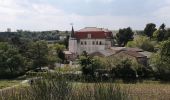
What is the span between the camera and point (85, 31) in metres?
83.0

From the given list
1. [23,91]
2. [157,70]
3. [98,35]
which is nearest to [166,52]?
[157,70]

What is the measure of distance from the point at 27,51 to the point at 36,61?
4.42 m

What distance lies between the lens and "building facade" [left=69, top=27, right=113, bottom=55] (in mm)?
81250

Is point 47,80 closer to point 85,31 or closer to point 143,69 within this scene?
point 143,69

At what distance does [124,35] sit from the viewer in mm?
93750

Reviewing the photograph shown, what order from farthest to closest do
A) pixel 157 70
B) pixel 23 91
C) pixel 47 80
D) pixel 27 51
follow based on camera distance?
1. pixel 27 51
2. pixel 157 70
3. pixel 23 91
4. pixel 47 80

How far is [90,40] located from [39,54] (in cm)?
2898

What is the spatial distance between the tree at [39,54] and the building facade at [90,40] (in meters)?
25.0

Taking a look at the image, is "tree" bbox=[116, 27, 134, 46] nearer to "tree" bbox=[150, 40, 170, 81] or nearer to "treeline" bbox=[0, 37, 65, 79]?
"treeline" bbox=[0, 37, 65, 79]

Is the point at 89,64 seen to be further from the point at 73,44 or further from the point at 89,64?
the point at 73,44

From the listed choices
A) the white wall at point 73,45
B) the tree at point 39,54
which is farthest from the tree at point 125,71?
the white wall at point 73,45

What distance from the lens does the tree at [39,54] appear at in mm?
53575

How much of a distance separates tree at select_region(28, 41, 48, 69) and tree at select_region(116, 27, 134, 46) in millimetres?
39159

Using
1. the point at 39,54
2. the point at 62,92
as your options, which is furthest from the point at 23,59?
the point at 62,92
